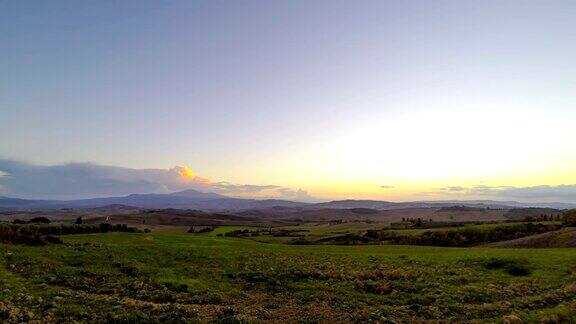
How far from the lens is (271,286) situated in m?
29.6

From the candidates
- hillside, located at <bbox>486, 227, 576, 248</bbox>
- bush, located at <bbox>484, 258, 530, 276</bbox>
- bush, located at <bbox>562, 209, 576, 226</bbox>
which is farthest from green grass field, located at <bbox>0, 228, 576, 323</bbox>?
bush, located at <bbox>562, 209, 576, 226</bbox>

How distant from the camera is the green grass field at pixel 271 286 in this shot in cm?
2211

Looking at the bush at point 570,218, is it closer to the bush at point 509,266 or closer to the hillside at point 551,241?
the hillside at point 551,241

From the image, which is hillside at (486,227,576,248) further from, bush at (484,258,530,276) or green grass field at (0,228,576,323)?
bush at (484,258,530,276)

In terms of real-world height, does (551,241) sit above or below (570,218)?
below

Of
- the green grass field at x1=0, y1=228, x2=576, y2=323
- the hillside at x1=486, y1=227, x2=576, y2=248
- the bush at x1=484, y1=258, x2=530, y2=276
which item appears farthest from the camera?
the hillside at x1=486, y1=227, x2=576, y2=248

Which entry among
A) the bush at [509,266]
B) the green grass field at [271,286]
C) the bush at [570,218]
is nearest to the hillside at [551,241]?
the green grass field at [271,286]

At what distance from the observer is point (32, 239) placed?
4362 cm

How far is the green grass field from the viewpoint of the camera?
72.5 feet

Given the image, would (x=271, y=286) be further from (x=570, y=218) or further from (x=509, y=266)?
(x=570, y=218)

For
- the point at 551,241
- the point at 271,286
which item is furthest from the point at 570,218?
the point at 271,286

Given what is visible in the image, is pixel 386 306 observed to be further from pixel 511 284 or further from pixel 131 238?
pixel 131 238

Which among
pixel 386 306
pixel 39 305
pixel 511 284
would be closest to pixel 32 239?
pixel 39 305

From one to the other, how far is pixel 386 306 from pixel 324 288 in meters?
5.43
